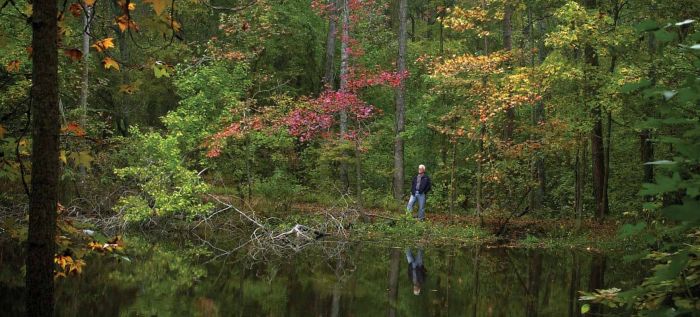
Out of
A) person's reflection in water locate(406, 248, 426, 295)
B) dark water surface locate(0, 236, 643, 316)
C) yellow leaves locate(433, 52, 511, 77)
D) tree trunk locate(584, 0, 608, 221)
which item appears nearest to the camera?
dark water surface locate(0, 236, 643, 316)

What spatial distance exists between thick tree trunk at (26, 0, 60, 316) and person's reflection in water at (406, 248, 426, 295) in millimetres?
6908

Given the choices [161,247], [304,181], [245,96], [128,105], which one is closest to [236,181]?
[245,96]

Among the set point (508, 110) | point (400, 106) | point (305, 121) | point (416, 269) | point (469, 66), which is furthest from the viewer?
point (400, 106)

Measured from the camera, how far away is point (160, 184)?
15383mm

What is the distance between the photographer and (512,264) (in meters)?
12.7

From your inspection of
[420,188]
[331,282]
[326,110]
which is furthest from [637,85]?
[326,110]

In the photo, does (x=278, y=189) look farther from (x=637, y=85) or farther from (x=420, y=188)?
(x=637, y=85)

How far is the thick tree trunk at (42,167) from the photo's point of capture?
10.0ft

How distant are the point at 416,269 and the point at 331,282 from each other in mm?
2266

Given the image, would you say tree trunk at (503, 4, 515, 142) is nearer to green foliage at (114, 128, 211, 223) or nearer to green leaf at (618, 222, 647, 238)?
green foliage at (114, 128, 211, 223)

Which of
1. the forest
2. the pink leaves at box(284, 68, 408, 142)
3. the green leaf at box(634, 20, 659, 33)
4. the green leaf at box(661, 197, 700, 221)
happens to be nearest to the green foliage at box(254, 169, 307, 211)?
the forest

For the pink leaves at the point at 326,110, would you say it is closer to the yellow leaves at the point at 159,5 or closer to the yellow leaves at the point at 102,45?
the yellow leaves at the point at 102,45

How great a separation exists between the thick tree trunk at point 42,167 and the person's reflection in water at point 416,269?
272 inches

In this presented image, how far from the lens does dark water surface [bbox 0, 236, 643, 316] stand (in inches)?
317
